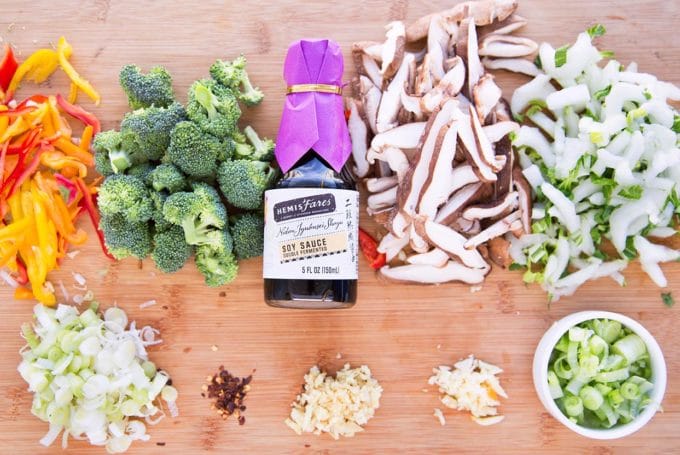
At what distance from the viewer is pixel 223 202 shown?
2051mm

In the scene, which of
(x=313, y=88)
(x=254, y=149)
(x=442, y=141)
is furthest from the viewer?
(x=254, y=149)

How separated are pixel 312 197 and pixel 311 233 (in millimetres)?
110

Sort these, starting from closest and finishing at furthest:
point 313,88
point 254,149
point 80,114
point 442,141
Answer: point 313,88 → point 442,141 → point 254,149 → point 80,114

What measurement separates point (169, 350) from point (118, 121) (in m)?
0.86

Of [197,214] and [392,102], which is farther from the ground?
[392,102]

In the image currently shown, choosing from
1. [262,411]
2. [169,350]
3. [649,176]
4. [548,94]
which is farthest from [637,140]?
[169,350]

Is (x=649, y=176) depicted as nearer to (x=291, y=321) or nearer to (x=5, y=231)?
(x=291, y=321)

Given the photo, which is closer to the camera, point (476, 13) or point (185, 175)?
point (185, 175)

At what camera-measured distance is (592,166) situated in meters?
2.00

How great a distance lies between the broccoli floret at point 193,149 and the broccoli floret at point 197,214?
7 cm

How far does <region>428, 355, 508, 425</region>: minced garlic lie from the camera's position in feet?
6.78

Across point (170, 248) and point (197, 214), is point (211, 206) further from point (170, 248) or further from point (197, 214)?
point (170, 248)

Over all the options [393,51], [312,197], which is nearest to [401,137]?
[393,51]

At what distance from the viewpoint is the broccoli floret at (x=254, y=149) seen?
6.39 ft
